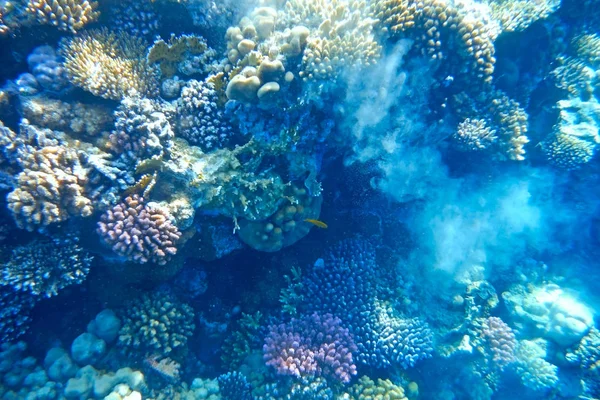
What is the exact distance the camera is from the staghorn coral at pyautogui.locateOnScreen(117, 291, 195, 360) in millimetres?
4648

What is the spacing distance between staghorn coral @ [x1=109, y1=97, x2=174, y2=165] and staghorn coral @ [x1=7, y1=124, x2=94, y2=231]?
484 millimetres

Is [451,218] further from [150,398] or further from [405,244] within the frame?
[150,398]

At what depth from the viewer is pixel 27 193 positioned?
352 centimetres

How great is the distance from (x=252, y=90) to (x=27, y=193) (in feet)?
9.21

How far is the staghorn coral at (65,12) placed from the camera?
3848 millimetres

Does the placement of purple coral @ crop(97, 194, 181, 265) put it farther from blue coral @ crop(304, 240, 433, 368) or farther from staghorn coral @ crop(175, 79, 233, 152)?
blue coral @ crop(304, 240, 433, 368)

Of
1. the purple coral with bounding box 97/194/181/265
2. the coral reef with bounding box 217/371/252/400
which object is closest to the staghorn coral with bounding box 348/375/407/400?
the coral reef with bounding box 217/371/252/400

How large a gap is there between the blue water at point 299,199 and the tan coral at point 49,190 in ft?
0.09

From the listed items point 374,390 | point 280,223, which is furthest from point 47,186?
point 374,390

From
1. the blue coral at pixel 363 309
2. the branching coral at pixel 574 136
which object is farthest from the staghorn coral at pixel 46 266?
the branching coral at pixel 574 136

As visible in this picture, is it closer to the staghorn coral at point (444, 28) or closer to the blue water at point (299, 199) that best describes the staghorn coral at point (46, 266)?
the blue water at point (299, 199)

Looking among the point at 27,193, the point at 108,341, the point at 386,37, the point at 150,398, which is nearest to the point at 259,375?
the point at 150,398

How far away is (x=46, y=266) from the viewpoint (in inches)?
156

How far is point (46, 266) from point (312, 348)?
154 inches
